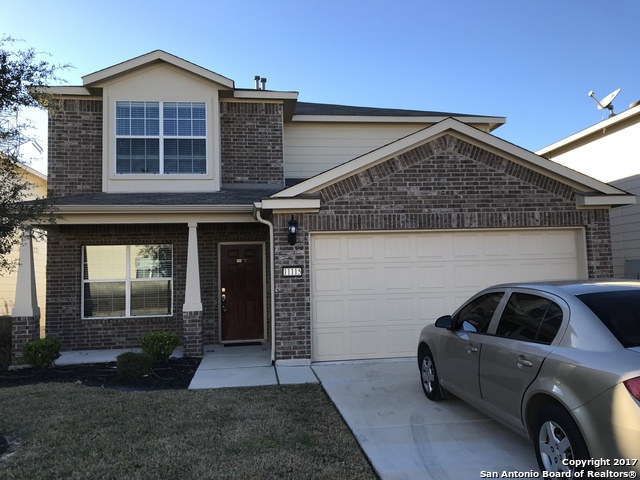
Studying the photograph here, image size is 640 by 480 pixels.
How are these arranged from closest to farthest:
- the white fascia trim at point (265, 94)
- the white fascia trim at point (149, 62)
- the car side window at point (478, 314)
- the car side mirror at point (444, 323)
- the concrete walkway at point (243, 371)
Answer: the car side window at point (478, 314), the car side mirror at point (444, 323), the concrete walkway at point (243, 371), the white fascia trim at point (149, 62), the white fascia trim at point (265, 94)

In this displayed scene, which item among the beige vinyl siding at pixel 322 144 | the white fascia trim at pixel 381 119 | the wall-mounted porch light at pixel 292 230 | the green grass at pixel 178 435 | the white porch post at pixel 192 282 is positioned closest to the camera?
the green grass at pixel 178 435

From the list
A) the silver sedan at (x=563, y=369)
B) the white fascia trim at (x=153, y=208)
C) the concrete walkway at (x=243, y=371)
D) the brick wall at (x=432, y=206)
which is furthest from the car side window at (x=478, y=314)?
the white fascia trim at (x=153, y=208)

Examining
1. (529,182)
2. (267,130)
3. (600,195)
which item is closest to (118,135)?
(267,130)

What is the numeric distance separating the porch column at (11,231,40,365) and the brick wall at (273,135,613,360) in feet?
16.1

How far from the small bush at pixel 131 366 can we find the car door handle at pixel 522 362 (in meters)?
6.04

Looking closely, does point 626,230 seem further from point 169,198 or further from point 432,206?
point 169,198

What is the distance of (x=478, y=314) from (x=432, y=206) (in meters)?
3.95

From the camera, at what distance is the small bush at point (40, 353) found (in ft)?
28.1

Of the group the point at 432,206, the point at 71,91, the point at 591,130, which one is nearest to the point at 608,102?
the point at 591,130

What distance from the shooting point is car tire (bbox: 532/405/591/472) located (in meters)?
3.21

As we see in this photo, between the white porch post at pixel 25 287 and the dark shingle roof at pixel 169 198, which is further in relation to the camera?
the dark shingle roof at pixel 169 198

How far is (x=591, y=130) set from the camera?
1222cm

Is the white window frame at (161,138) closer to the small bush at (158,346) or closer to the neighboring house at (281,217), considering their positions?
the neighboring house at (281,217)

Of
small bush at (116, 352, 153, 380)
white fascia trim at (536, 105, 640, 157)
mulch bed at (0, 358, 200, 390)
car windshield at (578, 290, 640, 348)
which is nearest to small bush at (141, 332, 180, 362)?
mulch bed at (0, 358, 200, 390)
